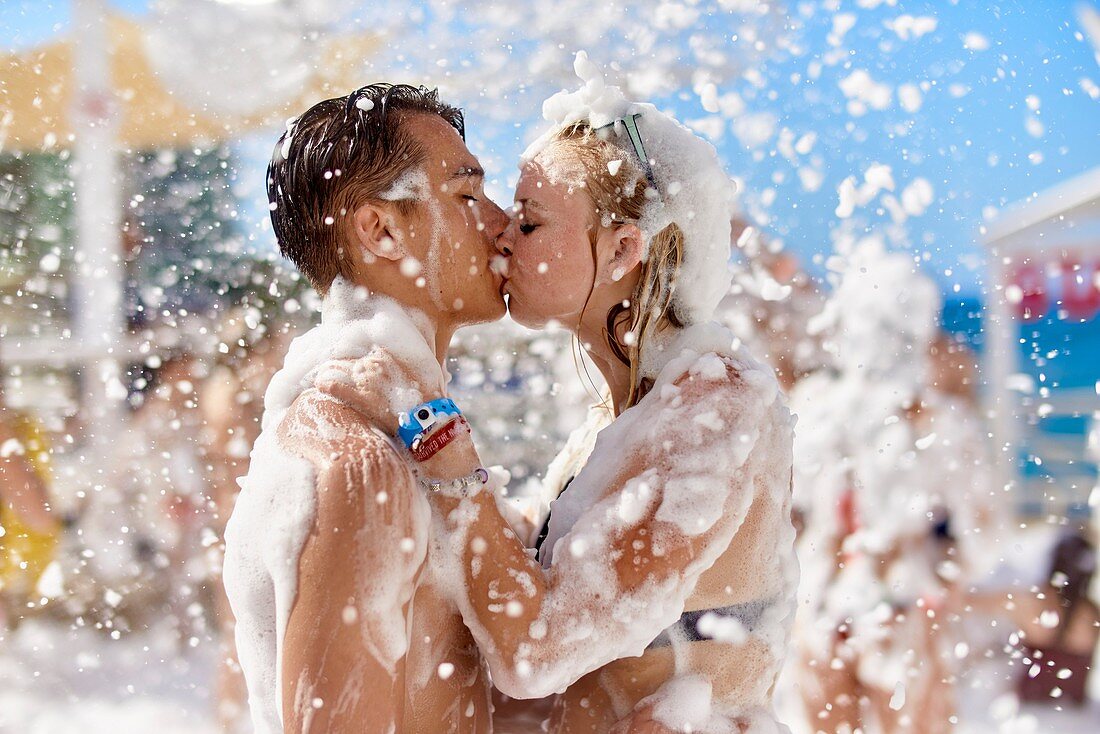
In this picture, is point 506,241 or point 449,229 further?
point 506,241

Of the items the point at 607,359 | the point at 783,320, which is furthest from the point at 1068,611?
the point at 607,359

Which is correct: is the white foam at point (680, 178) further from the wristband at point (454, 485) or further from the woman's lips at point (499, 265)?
the wristband at point (454, 485)

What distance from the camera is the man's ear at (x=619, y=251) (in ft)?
7.54

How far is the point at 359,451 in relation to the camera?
1629mm

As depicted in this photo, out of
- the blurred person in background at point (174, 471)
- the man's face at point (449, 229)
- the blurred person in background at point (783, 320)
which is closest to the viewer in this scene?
the man's face at point (449, 229)

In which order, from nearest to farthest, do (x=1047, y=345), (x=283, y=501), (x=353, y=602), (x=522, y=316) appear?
(x=353, y=602) < (x=283, y=501) < (x=522, y=316) < (x=1047, y=345)

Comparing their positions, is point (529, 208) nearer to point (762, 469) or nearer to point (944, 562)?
point (762, 469)

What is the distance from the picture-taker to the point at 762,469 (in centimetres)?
205

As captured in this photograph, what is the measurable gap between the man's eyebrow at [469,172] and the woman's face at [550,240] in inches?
5.9

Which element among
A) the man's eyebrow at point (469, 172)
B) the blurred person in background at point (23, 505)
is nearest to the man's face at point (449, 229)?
the man's eyebrow at point (469, 172)

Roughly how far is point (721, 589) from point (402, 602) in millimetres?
798

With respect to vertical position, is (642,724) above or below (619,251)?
below

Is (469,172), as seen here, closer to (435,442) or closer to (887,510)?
(435,442)

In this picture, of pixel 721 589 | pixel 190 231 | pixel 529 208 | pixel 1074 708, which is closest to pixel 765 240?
pixel 529 208
